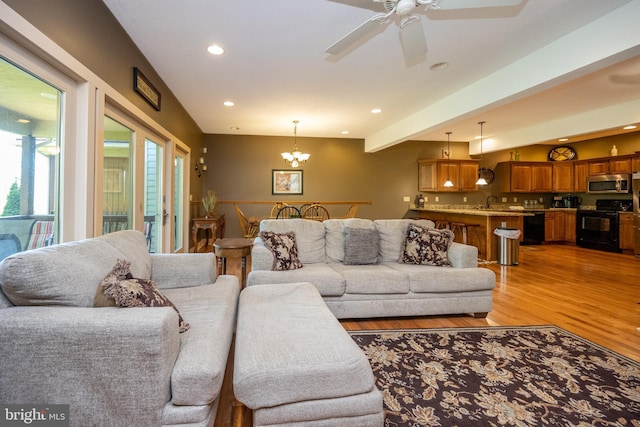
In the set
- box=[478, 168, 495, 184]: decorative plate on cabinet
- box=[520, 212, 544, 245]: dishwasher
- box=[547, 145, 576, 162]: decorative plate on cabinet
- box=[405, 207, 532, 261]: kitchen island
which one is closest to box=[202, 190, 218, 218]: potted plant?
box=[405, 207, 532, 261]: kitchen island

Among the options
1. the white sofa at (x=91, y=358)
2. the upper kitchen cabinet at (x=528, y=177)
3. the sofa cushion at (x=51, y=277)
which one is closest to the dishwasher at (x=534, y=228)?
the upper kitchen cabinet at (x=528, y=177)

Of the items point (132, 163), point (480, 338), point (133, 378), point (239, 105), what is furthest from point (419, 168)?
point (133, 378)

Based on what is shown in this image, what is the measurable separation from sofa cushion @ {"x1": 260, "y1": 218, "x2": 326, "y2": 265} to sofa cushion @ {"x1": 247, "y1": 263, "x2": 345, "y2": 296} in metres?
0.45

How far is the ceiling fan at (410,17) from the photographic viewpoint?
1.88 metres

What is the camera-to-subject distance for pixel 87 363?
1.14m

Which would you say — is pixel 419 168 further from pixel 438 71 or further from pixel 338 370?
pixel 338 370

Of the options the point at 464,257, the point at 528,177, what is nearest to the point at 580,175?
the point at 528,177

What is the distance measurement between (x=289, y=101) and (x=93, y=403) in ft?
14.1

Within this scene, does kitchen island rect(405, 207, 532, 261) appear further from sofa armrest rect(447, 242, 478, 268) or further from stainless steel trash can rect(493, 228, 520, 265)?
sofa armrest rect(447, 242, 478, 268)

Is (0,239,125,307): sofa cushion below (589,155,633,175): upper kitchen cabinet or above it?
below

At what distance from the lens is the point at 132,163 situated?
3.29m

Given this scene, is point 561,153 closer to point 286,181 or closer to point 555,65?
point 555,65

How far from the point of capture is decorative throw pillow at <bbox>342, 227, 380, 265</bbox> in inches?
127

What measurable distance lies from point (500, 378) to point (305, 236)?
82.7 inches
